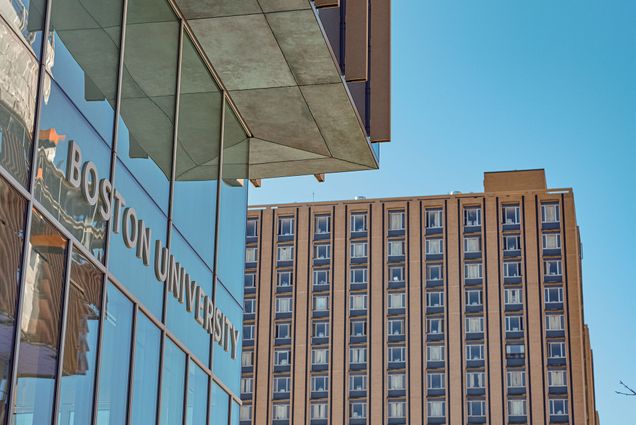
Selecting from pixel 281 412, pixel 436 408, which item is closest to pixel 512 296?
pixel 436 408

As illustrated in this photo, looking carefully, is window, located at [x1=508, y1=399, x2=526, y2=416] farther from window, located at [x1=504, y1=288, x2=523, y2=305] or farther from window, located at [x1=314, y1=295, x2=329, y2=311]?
window, located at [x1=314, y1=295, x2=329, y2=311]

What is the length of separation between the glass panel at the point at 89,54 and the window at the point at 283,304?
101m

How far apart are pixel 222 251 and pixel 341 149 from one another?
4.24 metres

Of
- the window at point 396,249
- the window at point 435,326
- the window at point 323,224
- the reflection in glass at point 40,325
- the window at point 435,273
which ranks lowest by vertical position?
the reflection in glass at point 40,325

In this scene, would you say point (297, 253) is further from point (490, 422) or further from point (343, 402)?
point (490, 422)

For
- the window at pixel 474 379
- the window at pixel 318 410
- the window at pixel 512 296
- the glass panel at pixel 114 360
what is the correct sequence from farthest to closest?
the window at pixel 512 296
the window at pixel 318 410
the window at pixel 474 379
the glass panel at pixel 114 360

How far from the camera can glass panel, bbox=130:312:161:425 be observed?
15625 mm

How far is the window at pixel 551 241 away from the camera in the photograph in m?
113

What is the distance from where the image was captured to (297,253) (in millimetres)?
117125

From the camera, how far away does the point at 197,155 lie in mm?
19344

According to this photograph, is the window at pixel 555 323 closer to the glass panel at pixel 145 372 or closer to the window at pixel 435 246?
the window at pixel 435 246

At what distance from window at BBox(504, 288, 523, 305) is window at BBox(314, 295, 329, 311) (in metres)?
16.6

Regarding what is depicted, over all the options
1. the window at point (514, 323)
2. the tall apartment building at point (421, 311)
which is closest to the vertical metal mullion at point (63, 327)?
the tall apartment building at point (421, 311)

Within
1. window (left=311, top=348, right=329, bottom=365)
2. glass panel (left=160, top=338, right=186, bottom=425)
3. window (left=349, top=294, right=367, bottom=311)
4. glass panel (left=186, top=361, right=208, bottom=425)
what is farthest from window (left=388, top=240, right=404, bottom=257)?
glass panel (left=160, top=338, right=186, bottom=425)
